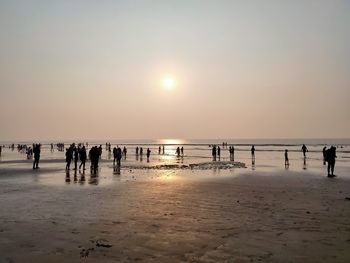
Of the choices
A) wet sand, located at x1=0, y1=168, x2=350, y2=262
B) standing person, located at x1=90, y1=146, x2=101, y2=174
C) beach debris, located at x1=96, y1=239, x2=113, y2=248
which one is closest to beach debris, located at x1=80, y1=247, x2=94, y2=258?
wet sand, located at x1=0, y1=168, x2=350, y2=262

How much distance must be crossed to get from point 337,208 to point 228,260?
8.06 m

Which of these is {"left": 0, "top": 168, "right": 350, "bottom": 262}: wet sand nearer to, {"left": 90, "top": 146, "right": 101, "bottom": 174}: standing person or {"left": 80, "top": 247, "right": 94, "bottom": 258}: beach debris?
{"left": 80, "top": 247, "right": 94, "bottom": 258}: beach debris

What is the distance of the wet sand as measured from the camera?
8.38 meters

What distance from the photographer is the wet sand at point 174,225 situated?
838cm

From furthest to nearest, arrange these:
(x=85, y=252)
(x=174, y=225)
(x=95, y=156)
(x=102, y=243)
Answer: (x=95, y=156), (x=174, y=225), (x=102, y=243), (x=85, y=252)

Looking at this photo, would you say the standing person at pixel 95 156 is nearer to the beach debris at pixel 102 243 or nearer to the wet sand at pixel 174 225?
the wet sand at pixel 174 225

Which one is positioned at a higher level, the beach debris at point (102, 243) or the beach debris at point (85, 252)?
the beach debris at point (102, 243)

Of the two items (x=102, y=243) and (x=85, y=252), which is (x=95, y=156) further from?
(x=85, y=252)

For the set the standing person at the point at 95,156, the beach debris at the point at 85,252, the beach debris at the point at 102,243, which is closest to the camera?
Answer: the beach debris at the point at 85,252

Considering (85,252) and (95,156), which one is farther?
(95,156)

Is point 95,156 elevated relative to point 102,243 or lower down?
elevated

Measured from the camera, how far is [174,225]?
445 inches

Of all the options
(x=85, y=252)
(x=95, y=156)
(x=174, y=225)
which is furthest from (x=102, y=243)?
(x=95, y=156)

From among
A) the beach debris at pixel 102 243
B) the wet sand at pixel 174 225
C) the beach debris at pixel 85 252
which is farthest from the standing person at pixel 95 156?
the beach debris at pixel 85 252
